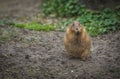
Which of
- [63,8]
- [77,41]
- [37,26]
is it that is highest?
[63,8]

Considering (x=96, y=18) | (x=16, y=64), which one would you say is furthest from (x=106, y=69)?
(x=96, y=18)

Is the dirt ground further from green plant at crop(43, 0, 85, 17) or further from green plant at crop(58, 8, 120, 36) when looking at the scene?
green plant at crop(43, 0, 85, 17)

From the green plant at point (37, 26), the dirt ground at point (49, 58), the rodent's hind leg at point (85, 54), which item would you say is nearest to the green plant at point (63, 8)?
the green plant at point (37, 26)

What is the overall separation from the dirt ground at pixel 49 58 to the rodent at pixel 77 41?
0.18 meters

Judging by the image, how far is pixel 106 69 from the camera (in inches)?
306

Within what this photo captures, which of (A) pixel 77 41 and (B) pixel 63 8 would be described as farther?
(B) pixel 63 8

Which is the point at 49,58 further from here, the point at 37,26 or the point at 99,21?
the point at 99,21

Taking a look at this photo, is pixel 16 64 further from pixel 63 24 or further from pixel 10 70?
pixel 63 24

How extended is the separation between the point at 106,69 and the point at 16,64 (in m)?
1.98

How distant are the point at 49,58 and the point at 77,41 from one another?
A: 85 cm

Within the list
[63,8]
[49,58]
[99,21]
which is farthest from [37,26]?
[49,58]

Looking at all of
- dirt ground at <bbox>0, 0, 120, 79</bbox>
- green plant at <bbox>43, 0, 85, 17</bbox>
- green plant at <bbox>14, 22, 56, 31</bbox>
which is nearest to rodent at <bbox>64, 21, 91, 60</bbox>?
dirt ground at <bbox>0, 0, 120, 79</bbox>

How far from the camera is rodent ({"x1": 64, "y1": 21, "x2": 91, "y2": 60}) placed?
26.6 ft

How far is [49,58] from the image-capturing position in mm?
8625
